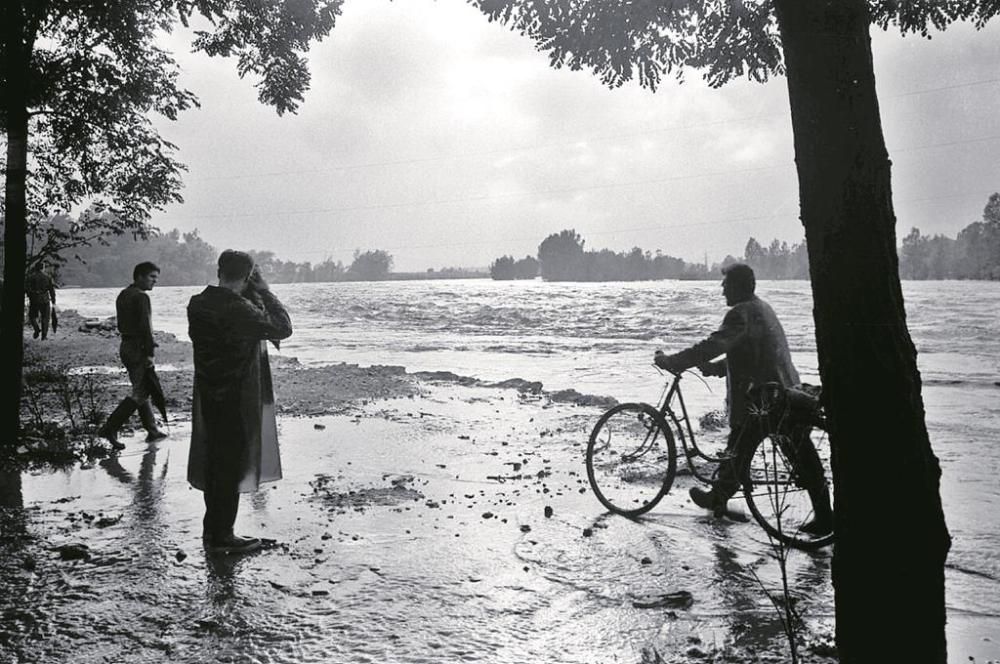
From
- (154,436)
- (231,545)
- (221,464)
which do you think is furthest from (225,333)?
(154,436)

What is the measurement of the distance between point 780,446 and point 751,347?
762 mm

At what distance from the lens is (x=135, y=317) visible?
8.45m

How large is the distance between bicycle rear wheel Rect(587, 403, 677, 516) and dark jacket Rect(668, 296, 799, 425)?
0.71 metres

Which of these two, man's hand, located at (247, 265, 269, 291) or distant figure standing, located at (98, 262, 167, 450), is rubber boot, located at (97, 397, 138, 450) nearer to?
distant figure standing, located at (98, 262, 167, 450)

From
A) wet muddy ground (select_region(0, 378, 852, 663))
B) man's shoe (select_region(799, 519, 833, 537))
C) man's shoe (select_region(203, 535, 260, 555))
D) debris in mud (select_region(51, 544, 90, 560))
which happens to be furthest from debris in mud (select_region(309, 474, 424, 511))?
man's shoe (select_region(799, 519, 833, 537))

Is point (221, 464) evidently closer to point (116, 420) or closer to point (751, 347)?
point (751, 347)

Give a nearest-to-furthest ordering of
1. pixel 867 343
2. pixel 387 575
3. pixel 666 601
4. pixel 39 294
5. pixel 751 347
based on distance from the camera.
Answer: pixel 867 343, pixel 666 601, pixel 387 575, pixel 751 347, pixel 39 294

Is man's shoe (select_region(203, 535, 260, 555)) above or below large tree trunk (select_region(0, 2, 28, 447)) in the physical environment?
below

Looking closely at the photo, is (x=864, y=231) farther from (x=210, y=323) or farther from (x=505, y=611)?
(x=210, y=323)

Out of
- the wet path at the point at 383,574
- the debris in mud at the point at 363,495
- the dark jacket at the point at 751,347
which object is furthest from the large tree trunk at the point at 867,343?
the debris in mud at the point at 363,495

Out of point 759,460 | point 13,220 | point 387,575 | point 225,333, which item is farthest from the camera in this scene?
point 13,220

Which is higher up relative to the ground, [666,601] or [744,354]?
[744,354]

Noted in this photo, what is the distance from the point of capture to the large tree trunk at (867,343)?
2.70 m

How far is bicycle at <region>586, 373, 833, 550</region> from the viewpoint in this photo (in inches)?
203
